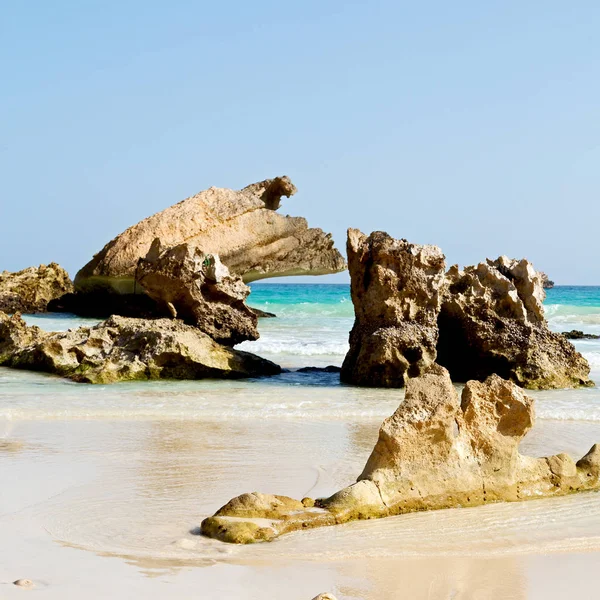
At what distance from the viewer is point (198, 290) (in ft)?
37.7

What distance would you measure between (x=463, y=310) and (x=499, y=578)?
7178 mm

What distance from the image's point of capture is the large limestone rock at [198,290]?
11484 mm

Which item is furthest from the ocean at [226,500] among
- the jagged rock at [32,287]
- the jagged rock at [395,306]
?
the jagged rock at [32,287]

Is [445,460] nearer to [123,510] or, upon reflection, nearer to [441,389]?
[441,389]

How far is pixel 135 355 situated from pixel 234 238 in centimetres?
808

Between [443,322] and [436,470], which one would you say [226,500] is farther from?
[443,322]

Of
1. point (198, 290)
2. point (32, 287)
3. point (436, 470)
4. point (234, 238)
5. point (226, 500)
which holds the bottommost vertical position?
point (226, 500)

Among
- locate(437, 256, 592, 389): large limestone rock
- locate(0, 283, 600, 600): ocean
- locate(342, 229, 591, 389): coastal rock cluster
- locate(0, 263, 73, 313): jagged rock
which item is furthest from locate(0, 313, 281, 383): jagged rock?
locate(0, 263, 73, 313): jagged rock

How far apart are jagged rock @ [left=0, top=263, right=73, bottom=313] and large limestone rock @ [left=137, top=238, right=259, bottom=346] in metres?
10.3

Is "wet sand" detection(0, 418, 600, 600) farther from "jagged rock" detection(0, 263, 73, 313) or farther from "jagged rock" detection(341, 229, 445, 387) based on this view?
"jagged rock" detection(0, 263, 73, 313)

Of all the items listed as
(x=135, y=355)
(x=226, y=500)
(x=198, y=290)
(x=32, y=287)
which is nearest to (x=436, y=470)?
(x=226, y=500)

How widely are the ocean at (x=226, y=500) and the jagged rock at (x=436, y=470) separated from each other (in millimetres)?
91

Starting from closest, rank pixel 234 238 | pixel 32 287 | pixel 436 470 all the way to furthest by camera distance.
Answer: pixel 436 470, pixel 234 238, pixel 32 287

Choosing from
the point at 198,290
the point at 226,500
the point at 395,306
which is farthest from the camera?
the point at 198,290
